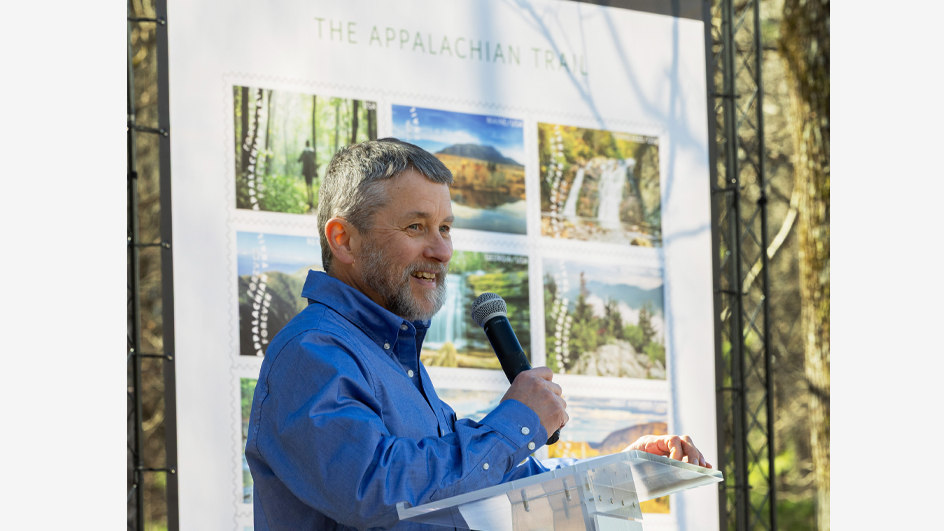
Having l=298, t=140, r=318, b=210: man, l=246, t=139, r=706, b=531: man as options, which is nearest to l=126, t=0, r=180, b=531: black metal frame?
l=298, t=140, r=318, b=210: man

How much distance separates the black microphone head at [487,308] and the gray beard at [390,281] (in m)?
0.11

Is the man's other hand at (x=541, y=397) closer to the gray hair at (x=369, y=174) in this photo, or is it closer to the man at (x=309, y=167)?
the gray hair at (x=369, y=174)

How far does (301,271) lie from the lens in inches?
A: 130

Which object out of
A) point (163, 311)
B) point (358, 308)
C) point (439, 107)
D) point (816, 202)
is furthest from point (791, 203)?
point (358, 308)

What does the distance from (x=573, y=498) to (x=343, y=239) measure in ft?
2.64

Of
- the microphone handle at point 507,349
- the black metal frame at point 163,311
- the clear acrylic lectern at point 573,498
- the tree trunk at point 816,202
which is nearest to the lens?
the clear acrylic lectern at point 573,498

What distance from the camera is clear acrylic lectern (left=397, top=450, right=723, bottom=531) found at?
1.29m

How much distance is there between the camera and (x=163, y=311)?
3.09 meters

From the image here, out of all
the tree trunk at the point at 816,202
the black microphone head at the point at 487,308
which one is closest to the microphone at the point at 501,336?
the black microphone head at the point at 487,308

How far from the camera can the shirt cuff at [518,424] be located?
5.01ft

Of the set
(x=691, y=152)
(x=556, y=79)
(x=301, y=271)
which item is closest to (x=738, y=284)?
(x=691, y=152)

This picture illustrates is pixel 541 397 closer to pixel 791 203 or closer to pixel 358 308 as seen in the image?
pixel 358 308

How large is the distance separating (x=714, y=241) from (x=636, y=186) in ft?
1.55

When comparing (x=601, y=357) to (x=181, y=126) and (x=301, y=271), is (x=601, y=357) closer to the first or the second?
(x=301, y=271)
